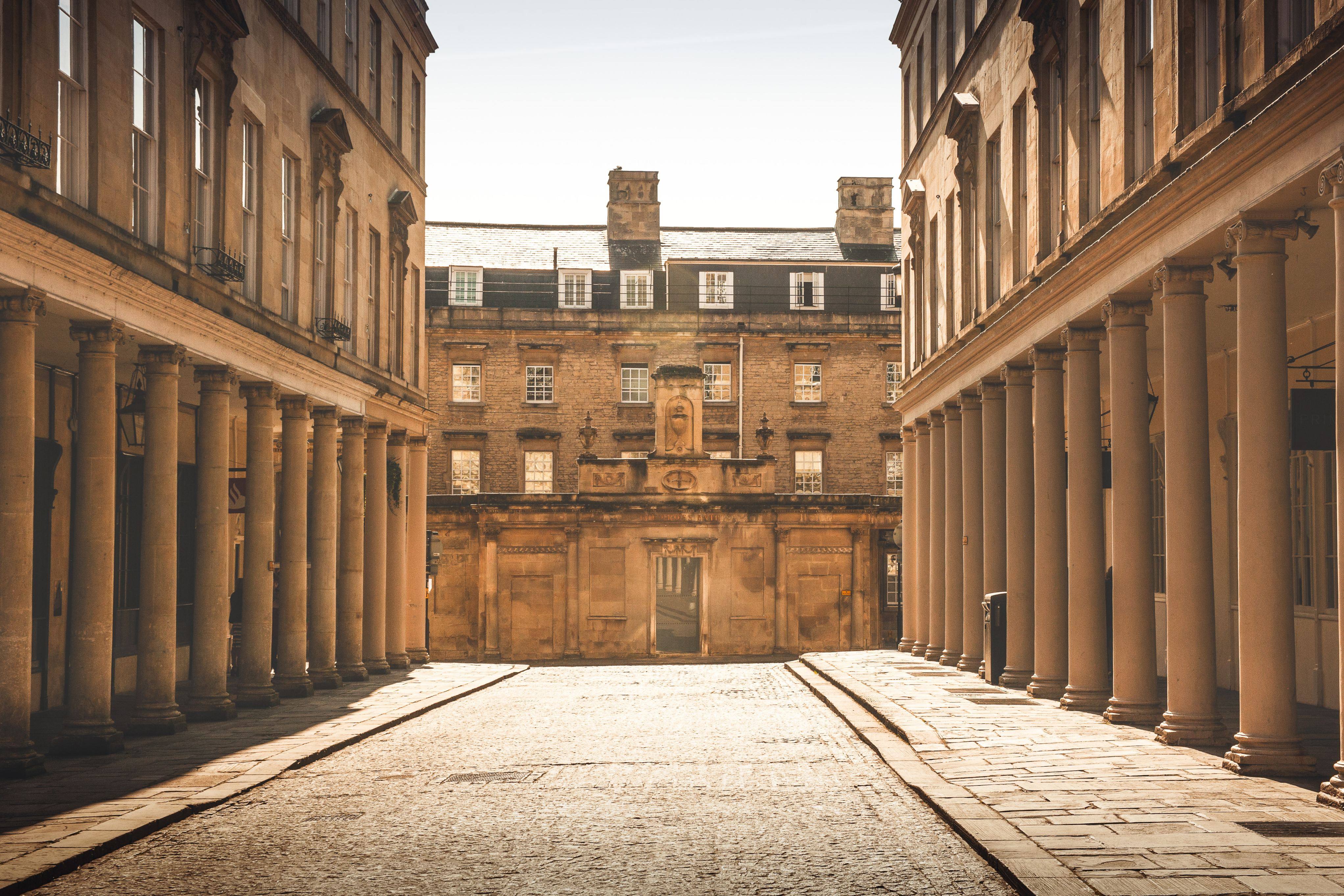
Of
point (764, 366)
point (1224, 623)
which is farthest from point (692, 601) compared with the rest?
point (1224, 623)

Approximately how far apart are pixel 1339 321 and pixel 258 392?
14.3 m

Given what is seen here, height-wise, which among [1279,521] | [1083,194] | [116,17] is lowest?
[1279,521]

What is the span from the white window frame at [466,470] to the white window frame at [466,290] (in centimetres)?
635

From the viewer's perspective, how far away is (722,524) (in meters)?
41.2

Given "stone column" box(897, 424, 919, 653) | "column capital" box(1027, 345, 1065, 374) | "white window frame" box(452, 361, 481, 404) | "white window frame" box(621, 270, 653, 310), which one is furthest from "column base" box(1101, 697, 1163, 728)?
"white window frame" box(621, 270, 653, 310)

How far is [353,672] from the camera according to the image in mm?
24719

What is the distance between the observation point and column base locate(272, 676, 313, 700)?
69.9 ft

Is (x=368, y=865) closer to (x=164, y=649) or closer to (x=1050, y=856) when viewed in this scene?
(x=1050, y=856)

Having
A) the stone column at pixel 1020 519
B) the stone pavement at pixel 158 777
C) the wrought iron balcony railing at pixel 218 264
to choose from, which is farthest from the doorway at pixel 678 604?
the wrought iron balcony railing at pixel 218 264

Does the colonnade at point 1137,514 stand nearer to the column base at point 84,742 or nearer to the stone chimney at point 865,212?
the column base at point 84,742

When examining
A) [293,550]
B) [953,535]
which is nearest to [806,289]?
[953,535]

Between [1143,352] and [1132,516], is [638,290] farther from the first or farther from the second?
[1132,516]

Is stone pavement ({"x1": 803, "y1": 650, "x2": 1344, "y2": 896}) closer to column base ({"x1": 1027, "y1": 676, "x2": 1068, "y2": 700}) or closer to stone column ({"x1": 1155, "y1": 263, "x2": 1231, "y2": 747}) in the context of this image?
stone column ({"x1": 1155, "y1": 263, "x2": 1231, "y2": 747})

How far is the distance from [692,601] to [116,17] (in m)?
38.9
